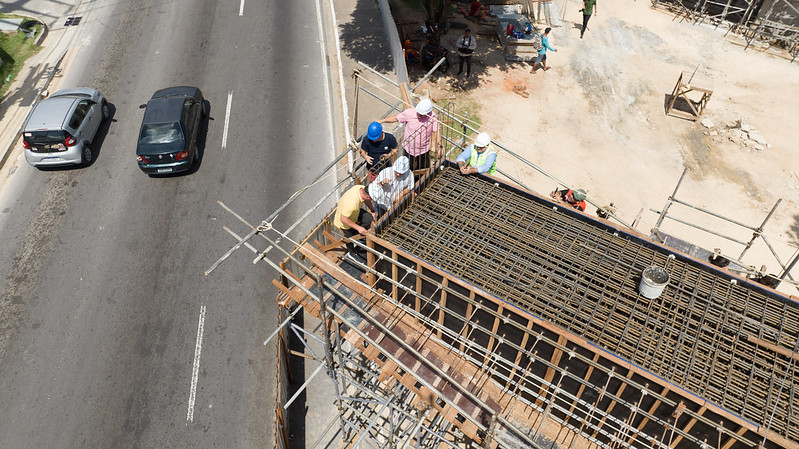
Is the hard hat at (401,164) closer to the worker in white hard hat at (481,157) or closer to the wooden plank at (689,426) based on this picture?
the worker in white hard hat at (481,157)

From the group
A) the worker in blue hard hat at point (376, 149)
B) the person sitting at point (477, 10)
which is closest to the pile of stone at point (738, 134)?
the person sitting at point (477, 10)

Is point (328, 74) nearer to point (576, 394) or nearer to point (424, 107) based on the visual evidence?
point (424, 107)

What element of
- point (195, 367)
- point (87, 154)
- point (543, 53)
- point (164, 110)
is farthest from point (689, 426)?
point (87, 154)

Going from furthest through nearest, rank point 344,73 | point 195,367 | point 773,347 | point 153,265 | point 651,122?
point 344,73 → point 651,122 → point 153,265 → point 195,367 → point 773,347

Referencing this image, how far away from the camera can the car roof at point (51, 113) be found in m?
19.7

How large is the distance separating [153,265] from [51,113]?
29.9ft

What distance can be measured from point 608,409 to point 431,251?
475cm

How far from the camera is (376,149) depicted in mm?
13812

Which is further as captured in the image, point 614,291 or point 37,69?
point 37,69

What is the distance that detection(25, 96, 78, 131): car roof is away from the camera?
19697 mm

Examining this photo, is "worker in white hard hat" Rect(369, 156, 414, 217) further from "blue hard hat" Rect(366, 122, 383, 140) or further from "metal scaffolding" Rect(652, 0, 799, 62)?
"metal scaffolding" Rect(652, 0, 799, 62)

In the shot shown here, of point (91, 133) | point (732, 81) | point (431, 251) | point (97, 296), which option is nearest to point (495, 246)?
point (431, 251)

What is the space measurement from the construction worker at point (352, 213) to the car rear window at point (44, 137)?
15.0m

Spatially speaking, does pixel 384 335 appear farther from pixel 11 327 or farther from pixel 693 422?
pixel 11 327
